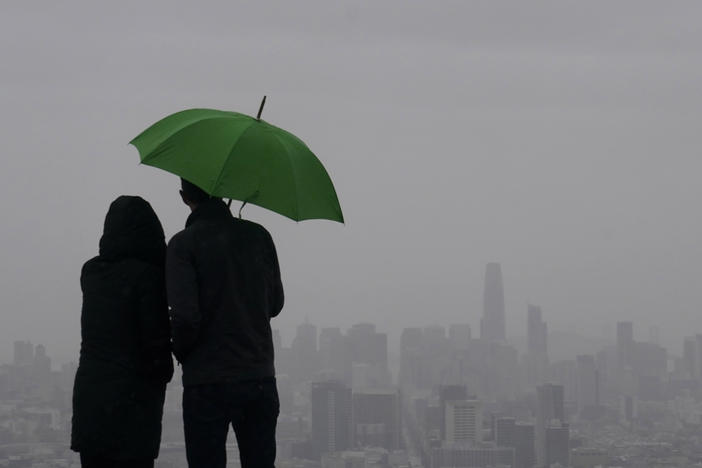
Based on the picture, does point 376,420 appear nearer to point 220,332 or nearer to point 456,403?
point 456,403

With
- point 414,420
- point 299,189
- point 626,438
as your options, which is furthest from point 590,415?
point 299,189

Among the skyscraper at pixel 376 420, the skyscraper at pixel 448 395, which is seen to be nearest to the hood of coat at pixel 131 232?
the skyscraper at pixel 376 420

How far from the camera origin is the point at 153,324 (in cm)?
426

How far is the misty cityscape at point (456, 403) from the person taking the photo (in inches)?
2547

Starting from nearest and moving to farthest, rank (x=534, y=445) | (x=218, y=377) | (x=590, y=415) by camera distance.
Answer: (x=218, y=377), (x=534, y=445), (x=590, y=415)

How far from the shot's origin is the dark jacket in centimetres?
422

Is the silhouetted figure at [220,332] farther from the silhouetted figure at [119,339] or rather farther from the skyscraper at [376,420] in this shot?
the skyscraper at [376,420]

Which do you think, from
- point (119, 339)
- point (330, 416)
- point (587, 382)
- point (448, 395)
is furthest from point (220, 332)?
point (587, 382)

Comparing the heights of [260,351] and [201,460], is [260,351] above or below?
above

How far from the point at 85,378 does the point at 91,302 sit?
11.1 inches

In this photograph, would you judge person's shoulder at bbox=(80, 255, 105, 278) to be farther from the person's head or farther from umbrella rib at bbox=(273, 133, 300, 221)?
umbrella rib at bbox=(273, 133, 300, 221)

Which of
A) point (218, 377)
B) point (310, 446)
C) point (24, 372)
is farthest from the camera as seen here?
point (310, 446)

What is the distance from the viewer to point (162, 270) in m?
4.33

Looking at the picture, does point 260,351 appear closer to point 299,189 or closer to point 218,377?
point 218,377
